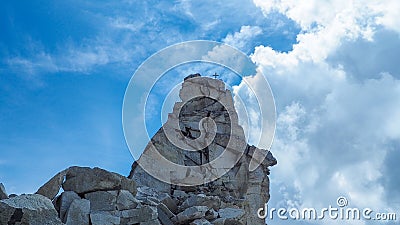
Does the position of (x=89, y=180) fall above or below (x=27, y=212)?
above

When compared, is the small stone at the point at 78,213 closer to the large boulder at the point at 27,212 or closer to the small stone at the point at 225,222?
the large boulder at the point at 27,212

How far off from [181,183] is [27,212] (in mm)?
26072

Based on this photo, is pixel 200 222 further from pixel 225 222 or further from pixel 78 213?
pixel 78 213

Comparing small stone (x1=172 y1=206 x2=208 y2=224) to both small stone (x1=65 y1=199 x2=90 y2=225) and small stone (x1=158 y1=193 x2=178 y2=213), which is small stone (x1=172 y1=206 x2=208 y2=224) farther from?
small stone (x1=65 y1=199 x2=90 y2=225)

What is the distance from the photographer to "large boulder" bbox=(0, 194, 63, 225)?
42.4 ft

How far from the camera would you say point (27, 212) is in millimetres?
13117

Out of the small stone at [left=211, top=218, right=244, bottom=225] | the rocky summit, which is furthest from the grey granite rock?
the small stone at [left=211, top=218, right=244, bottom=225]

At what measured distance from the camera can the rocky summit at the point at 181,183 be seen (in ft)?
72.0

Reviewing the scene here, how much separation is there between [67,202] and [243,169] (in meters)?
24.7

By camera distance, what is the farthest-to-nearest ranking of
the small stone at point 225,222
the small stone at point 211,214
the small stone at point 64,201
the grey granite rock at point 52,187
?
the small stone at point 211,214
the small stone at point 225,222
the grey granite rock at point 52,187
the small stone at point 64,201

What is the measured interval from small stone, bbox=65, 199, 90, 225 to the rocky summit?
0.15 feet

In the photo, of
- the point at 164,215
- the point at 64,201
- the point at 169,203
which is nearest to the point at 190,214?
the point at 164,215

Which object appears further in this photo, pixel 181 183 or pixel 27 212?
pixel 181 183

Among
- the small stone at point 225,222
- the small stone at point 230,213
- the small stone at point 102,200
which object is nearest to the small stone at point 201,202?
the small stone at point 230,213
